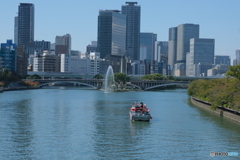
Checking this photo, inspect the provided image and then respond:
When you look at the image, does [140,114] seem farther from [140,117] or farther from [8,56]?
[8,56]

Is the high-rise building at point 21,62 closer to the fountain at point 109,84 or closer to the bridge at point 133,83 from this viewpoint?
the bridge at point 133,83

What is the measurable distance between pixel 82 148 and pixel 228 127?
17955 millimetres

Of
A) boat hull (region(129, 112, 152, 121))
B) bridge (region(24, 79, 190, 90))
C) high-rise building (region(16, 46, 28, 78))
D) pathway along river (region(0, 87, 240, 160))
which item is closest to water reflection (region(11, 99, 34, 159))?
pathway along river (region(0, 87, 240, 160))

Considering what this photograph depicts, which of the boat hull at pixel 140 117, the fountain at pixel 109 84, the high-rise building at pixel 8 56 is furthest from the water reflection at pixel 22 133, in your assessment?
the high-rise building at pixel 8 56

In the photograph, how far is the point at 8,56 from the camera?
533 feet

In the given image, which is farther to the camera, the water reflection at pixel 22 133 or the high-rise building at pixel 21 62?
the high-rise building at pixel 21 62

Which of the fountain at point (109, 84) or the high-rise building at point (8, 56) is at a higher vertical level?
the high-rise building at point (8, 56)

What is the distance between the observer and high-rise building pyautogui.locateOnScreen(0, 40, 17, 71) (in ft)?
524

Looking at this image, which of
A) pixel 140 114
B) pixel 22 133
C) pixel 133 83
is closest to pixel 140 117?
pixel 140 114

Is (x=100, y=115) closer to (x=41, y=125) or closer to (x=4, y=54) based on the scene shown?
(x=41, y=125)

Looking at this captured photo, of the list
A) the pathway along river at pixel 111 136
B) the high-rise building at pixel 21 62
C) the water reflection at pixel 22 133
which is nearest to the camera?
the pathway along river at pixel 111 136

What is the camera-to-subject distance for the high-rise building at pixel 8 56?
160 metres

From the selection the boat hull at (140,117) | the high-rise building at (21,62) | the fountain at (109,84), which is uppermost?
the high-rise building at (21,62)

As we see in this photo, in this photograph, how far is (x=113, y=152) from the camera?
111 feet
